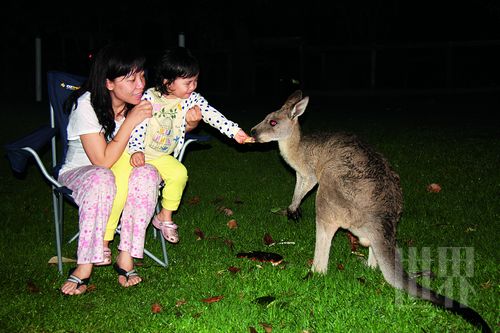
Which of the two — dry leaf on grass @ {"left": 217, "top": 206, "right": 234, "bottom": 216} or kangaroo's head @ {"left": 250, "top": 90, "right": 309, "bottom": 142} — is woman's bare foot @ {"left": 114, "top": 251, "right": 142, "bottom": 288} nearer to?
dry leaf on grass @ {"left": 217, "top": 206, "right": 234, "bottom": 216}

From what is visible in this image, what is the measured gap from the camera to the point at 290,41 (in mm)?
23078

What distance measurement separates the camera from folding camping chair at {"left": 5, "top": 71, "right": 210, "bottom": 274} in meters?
4.46

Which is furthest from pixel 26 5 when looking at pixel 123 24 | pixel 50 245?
pixel 50 245

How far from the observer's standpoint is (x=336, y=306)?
3.87 m

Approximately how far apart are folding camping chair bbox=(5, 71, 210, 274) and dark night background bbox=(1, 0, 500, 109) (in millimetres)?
13796

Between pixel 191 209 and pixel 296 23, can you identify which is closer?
pixel 191 209

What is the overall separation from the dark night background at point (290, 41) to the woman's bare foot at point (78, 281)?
15.1 metres

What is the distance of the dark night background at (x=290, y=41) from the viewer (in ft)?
66.0

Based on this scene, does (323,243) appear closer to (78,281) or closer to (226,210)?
(78,281)

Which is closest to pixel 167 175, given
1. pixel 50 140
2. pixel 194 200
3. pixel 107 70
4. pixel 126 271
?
pixel 126 271

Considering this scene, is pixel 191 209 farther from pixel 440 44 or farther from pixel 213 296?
pixel 440 44

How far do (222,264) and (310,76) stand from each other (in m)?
19.2

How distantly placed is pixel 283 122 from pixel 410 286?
2913 millimetres

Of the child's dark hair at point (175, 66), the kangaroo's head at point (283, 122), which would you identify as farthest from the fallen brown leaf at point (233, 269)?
the kangaroo's head at point (283, 122)
